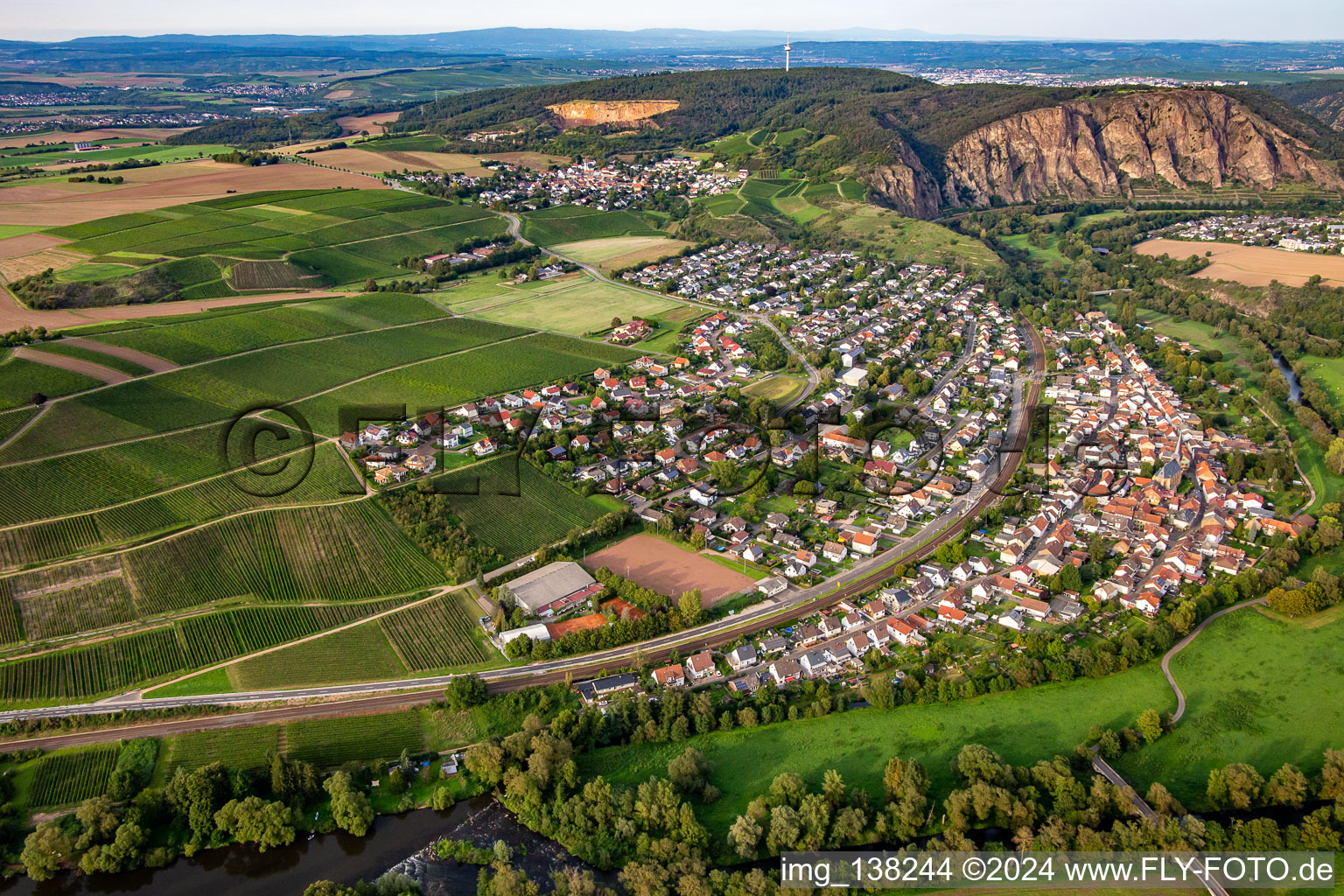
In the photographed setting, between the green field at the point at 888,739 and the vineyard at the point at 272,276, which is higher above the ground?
the vineyard at the point at 272,276

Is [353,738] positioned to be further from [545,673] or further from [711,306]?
[711,306]

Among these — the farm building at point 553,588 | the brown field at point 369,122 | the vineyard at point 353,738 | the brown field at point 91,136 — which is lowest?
the vineyard at point 353,738

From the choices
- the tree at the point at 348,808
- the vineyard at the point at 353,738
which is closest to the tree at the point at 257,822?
the tree at the point at 348,808

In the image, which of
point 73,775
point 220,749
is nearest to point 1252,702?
point 220,749

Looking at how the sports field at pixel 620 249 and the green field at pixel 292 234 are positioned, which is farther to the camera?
the sports field at pixel 620 249

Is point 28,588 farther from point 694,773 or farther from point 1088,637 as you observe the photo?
point 1088,637

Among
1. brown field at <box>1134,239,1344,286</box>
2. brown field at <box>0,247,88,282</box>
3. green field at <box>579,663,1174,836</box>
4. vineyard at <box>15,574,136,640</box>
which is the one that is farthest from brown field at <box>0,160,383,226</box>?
brown field at <box>1134,239,1344,286</box>

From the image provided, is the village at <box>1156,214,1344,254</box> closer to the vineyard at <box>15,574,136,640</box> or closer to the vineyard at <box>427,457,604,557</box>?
the vineyard at <box>427,457,604,557</box>

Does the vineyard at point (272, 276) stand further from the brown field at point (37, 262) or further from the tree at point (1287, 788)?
the tree at point (1287, 788)
